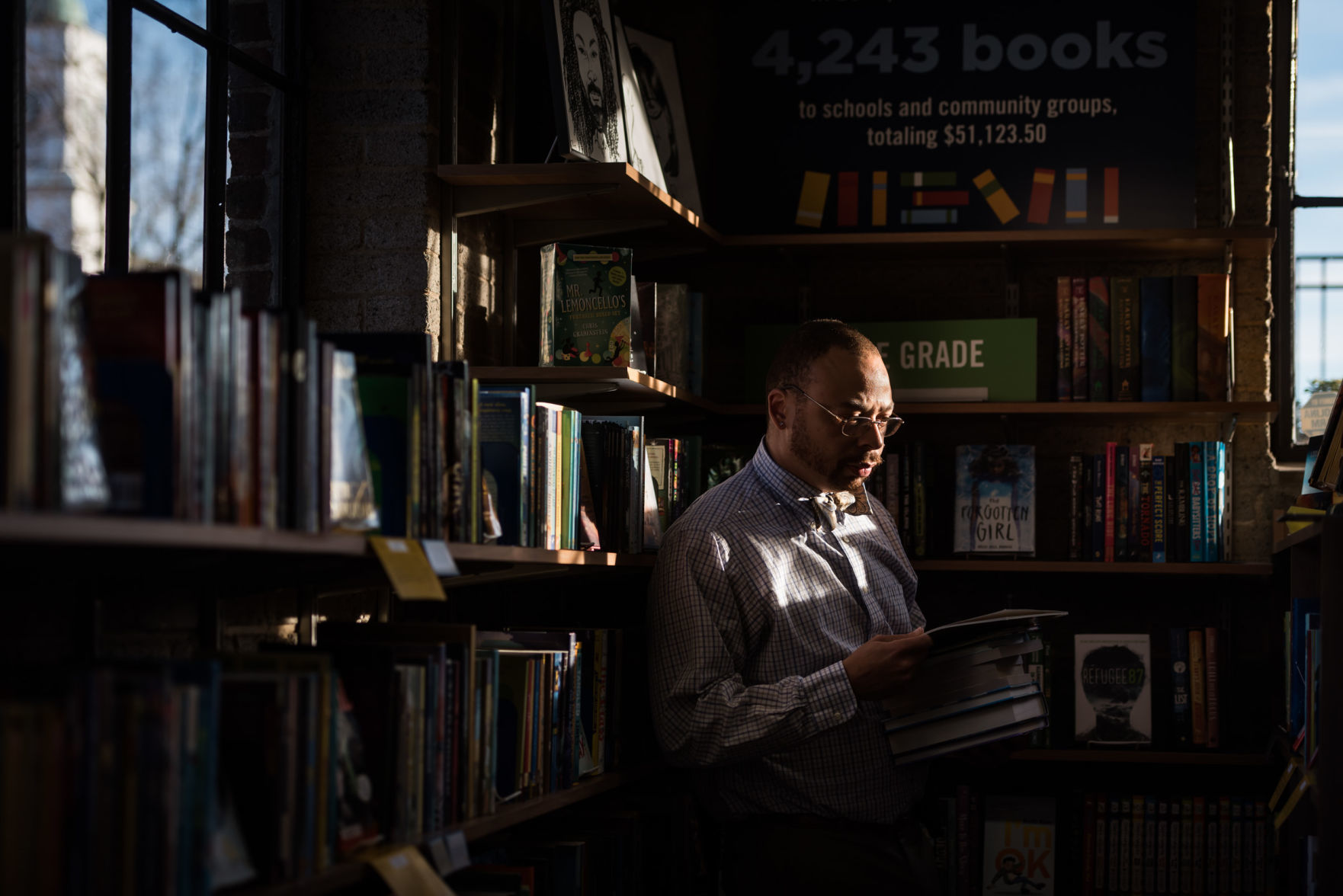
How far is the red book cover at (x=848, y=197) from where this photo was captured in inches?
132

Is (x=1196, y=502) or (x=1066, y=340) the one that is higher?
(x=1066, y=340)

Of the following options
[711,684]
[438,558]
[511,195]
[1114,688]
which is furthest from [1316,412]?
[438,558]

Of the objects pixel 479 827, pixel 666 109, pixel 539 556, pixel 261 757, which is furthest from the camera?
pixel 666 109

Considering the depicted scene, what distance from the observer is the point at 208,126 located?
2.27m

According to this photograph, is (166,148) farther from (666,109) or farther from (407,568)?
(666,109)

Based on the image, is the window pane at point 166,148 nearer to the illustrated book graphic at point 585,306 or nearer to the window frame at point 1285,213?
the illustrated book graphic at point 585,306

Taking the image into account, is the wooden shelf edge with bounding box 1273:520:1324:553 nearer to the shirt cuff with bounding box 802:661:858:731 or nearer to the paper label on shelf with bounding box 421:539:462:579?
the shirt cuff with bounding box 802:661:858:731

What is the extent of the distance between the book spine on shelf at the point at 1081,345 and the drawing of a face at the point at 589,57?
4.25ft

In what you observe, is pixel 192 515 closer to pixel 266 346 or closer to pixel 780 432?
pixel 266 346

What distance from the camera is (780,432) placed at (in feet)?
8.38

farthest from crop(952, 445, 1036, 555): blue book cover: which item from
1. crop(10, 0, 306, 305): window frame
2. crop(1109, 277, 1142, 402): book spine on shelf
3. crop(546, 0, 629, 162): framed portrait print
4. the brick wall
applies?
crop(10, 0, 306, 305): window frame

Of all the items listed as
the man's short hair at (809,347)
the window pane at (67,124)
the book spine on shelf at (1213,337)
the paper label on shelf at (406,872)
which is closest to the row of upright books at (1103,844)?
the book spine on shelf at (1213,337)

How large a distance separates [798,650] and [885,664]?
0.21 metres

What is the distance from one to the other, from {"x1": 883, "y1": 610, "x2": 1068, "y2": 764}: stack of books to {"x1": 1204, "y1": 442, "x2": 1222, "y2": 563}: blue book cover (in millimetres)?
1003
